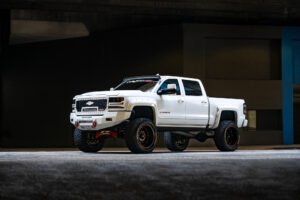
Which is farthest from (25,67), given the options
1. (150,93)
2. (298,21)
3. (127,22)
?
(150,93)

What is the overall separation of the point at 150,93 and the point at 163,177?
6.26 metres

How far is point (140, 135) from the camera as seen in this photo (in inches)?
582

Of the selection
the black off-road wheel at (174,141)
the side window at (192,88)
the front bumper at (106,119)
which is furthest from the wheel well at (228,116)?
the front bumper at (106,119)

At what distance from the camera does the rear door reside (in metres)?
16.3

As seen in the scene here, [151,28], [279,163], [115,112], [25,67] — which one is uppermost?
[151,28]

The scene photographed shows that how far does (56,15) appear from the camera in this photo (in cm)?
2959

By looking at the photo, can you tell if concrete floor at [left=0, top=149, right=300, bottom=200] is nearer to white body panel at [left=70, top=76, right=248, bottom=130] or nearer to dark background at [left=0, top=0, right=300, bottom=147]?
white body panel at [left=70, top=76, right=248, bottom=130]

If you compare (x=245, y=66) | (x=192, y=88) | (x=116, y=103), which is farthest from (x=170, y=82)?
(x=245, y=66)

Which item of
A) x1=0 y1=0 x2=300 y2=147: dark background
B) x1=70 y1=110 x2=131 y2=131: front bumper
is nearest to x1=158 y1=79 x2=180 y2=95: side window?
x1=70 y1=110 x2=131 y2=131: front bumper

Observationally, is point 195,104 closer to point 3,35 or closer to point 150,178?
point 150,178

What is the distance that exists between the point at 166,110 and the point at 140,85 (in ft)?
3.91

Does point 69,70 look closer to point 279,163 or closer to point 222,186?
point 279,163

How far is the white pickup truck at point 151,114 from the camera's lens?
14516mm

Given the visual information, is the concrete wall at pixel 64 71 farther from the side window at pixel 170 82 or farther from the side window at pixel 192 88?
the side window at pixel 170 82
